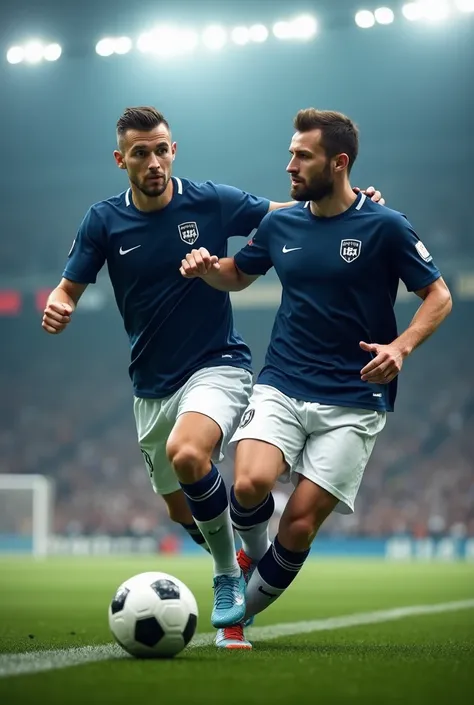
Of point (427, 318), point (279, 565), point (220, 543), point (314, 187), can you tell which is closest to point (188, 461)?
point (220, 543)

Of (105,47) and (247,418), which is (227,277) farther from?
(105,47)

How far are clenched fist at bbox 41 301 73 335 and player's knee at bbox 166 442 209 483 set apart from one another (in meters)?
0.87

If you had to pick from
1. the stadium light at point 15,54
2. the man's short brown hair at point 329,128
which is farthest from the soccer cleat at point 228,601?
the stadium light at point 15,54

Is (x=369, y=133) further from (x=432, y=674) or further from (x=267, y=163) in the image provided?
(x=432, y=674)

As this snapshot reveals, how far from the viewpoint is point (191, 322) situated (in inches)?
242

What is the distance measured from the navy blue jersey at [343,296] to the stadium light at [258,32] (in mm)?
19975

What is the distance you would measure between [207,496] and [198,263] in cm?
117

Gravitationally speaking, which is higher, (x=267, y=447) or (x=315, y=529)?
(x=267, y=447)

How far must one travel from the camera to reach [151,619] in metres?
4.61

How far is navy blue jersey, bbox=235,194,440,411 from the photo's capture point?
5594 mm

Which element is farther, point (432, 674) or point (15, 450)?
point (15, 450)

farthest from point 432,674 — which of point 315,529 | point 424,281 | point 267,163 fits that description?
point 267,163

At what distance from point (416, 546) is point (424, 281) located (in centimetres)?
2197

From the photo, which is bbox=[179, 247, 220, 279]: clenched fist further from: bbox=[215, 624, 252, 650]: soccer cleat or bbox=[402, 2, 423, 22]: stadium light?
bbox=[402, 2, 423, 22]: stadium light
